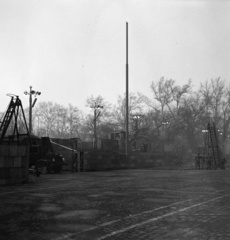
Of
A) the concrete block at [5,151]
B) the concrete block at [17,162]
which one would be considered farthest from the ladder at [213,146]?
the concrete block at [5,151]

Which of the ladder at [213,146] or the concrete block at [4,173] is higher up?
the ladder at [213,146]

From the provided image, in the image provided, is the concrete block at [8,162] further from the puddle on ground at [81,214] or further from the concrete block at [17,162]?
the puddle on ground at [81,214]

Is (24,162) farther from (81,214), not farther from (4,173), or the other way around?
(81,214)

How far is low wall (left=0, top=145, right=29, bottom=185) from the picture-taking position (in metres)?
15.0

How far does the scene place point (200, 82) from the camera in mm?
70625

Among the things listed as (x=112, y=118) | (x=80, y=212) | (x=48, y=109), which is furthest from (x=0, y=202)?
(x=48, y=109)

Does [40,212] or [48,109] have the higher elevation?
[48,109]

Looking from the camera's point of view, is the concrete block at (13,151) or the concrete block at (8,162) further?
the concrete block at (13,151)

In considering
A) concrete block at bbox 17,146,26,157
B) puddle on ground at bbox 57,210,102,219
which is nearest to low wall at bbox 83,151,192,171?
concrete block at bbox 17,146,26,157

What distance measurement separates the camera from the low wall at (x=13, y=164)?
1499 cm

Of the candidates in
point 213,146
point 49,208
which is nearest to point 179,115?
point 213,146

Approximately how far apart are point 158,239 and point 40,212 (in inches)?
144

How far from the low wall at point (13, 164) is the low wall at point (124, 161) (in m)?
12.0

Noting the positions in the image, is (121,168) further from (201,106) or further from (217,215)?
(201,106)
